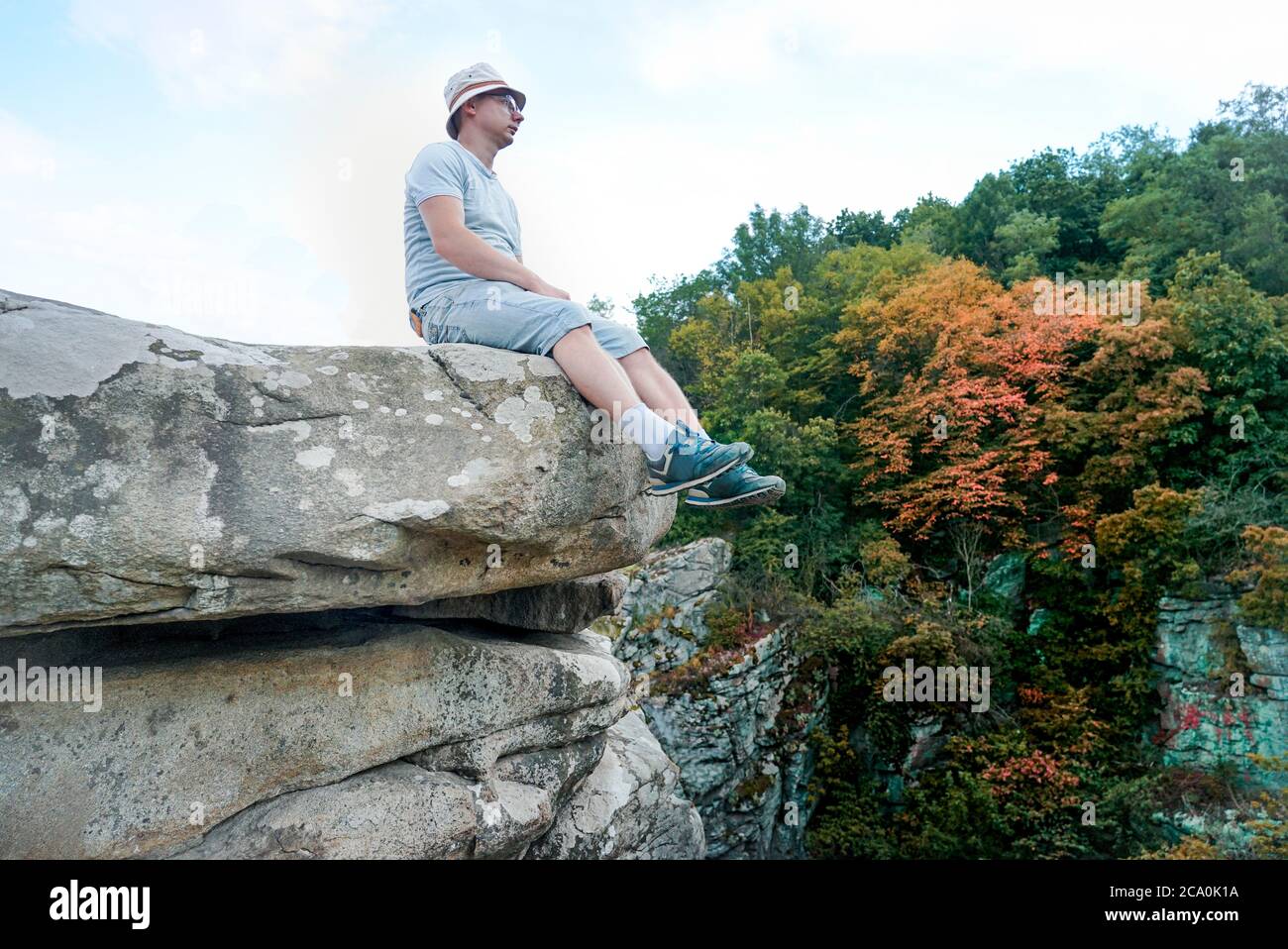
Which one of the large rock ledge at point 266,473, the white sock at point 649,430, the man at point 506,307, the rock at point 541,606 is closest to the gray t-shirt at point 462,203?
the man at point 506,307

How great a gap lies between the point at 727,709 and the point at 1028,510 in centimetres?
721

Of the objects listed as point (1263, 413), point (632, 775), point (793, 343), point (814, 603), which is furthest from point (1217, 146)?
point (632, 775)

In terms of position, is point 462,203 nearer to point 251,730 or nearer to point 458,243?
point 458,243

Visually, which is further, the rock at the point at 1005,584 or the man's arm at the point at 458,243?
the rock at the point at 1005,584

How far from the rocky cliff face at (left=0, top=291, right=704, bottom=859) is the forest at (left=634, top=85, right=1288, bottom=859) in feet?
33.4

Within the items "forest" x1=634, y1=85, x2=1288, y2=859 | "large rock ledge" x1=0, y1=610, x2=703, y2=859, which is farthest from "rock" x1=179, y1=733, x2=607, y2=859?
"forest" x1=634, y1=85, x2=1288, y2=859

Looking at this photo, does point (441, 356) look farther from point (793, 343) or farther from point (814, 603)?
point (793, 343)

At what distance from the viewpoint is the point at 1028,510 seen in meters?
16.0

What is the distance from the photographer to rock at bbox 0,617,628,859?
3.67 meters

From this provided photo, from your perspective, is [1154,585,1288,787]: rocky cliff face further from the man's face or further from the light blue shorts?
the man's face

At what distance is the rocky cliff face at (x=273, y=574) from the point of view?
328 cm

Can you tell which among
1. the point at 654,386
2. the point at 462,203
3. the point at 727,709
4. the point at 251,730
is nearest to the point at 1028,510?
the point at 727,709

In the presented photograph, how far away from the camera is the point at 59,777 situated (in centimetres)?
367

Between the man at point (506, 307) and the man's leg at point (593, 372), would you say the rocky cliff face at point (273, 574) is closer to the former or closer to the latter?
the man's leg at point (593, 372)
